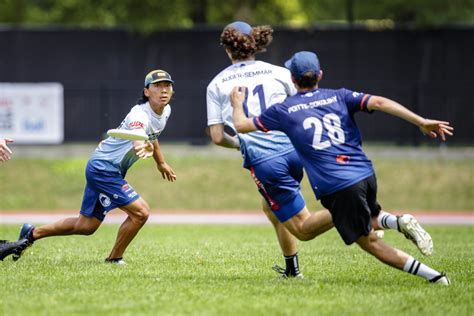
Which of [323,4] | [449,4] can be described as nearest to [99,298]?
[449,4]

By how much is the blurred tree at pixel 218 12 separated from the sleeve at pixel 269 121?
A: 20.2m

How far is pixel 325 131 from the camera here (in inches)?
310

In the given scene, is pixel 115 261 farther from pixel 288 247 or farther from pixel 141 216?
pixel 288 247

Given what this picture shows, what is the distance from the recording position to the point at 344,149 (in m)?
7.87

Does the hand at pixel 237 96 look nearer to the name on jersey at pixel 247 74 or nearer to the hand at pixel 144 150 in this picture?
the name on jersey at pixel 247 74

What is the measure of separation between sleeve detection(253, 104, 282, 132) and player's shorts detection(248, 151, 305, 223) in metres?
0.50

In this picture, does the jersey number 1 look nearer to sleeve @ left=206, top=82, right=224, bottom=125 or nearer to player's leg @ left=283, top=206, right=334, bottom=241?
sleeve @ left=206, top=82, right=224, bottom=125

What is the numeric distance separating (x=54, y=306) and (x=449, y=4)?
25.2 metres

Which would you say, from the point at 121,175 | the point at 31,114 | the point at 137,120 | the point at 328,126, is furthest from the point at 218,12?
the point at 328,126

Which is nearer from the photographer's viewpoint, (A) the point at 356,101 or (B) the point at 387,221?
(A) the point at 356,101

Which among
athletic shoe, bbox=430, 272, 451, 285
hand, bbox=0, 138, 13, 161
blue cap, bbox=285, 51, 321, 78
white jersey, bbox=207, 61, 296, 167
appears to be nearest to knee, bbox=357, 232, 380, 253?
athletic shoe, bbox=430, 272, 451, 285

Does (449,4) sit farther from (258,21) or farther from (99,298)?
(99,298)

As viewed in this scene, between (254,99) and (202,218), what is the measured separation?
37.9 ft

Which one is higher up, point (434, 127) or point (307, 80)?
point (307, 80)
